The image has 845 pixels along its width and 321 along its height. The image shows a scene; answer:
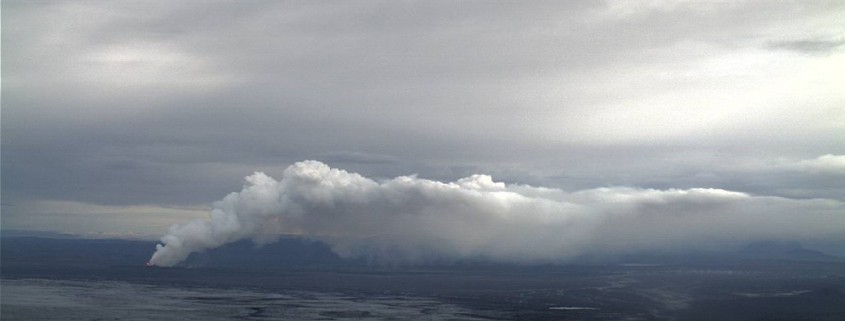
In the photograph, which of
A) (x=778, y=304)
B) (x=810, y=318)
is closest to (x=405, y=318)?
(x=810, y=318)

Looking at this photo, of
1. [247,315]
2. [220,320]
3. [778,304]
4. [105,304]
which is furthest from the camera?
[778,304]

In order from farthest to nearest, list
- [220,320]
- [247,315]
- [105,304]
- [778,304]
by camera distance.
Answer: [778,304], [105,304], [247,315], [220,320]

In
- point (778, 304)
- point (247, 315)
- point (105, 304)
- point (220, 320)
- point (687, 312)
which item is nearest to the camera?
point (220, 320)

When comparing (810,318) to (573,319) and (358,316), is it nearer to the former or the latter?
(573,319)

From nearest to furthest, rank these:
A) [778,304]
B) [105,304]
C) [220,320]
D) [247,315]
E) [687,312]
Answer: [220,320], [247,315], [687,312], [105,304], [778,304]

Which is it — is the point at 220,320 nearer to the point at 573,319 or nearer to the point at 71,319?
the point at 71,319

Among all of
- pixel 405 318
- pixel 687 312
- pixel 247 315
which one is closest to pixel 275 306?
pixel 247 315

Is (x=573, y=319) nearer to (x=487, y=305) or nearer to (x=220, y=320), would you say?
(x=487, y=305)

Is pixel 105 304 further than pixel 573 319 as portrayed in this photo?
Yes

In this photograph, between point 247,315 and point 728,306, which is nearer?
point 247,315
